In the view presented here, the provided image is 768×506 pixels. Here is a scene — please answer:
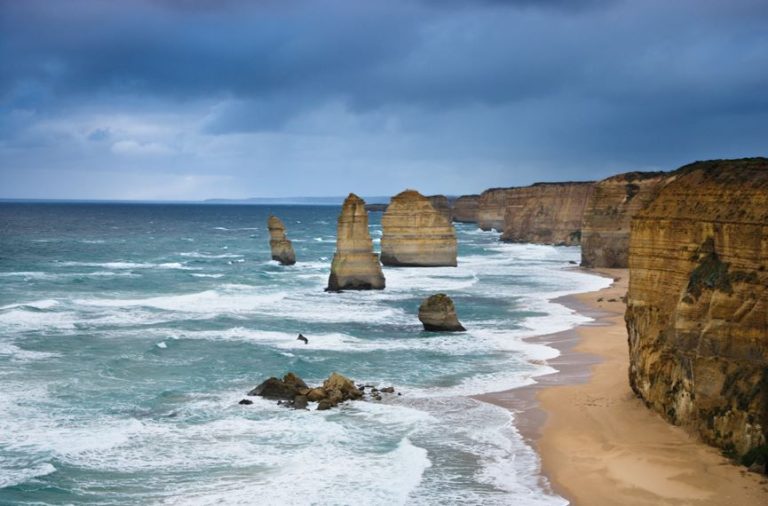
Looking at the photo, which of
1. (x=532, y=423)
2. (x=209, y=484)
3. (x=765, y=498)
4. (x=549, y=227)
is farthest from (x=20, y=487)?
(x=549, y=227)

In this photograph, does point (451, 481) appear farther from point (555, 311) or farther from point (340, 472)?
point (555, 311)

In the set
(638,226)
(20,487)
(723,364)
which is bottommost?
(20,487)

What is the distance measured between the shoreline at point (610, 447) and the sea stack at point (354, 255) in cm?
2061

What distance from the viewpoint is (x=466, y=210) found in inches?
7106

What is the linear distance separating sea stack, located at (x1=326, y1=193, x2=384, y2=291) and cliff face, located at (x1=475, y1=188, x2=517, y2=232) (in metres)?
87.0

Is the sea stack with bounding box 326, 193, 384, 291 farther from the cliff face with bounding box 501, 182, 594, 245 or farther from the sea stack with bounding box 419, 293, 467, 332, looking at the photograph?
the cliff face with bounding box 501, 182, 594, 245

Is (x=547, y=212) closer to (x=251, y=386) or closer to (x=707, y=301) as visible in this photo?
(x=251, y=386)

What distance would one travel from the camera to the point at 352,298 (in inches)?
1943

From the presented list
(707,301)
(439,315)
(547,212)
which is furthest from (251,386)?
(547,212)

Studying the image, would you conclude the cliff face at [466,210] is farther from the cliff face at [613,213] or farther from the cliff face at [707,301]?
the cliff face at [707,301]

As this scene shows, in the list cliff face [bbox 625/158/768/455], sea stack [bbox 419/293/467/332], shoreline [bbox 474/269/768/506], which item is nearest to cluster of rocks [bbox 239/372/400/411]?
shoreline [bbox 474/269/768/506]

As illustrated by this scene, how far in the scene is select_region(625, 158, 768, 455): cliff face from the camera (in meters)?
18.2

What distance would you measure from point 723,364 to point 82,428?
15.8 meters

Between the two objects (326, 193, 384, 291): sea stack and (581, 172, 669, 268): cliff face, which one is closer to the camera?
(326, 193, 384, 291): sea stack
